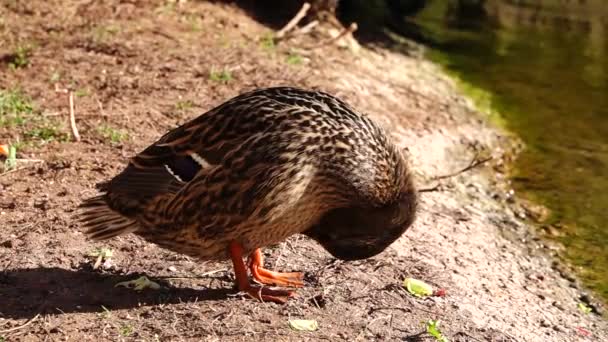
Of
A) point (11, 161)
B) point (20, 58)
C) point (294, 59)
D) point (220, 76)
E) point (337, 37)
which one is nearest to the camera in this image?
point (11, 161)

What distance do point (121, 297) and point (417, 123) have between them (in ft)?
15.2

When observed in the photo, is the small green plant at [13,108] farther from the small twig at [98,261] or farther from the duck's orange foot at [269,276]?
the duck's orange foot at [269,276]

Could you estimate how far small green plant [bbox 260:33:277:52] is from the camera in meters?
9.53

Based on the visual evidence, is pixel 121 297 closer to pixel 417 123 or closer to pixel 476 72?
pixel 417 123

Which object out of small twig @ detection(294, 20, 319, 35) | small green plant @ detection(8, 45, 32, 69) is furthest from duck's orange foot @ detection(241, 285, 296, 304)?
small twig @ detection(294, 20, 319, 35)

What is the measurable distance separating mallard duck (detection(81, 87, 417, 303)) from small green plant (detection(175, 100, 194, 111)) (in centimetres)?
262

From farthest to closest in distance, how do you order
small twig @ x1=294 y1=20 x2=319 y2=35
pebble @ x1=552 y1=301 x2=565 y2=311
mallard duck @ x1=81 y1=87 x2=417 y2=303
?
small twig @ x1=294 y1=20 x2=319 y2=35 → pebble @ x1=552 y1=301 x2=565 y2=311 → mallard duck @ x1=81 y1=87 x2=417 y2=303

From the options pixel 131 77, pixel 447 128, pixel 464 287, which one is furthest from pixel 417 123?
pixel 464 287

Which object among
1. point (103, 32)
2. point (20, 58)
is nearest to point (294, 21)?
point (103, 32)

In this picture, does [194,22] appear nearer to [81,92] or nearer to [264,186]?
[81,92]

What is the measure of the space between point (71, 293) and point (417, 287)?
6.05 ft

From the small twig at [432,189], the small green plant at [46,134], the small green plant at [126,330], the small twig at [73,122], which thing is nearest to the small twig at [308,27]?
the small twig at [432,189]

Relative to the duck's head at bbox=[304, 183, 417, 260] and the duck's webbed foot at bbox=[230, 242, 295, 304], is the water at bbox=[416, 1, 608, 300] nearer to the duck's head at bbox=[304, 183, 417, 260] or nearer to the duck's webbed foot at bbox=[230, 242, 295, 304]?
the duck's head at bbox=[304, 183, 417, 260]

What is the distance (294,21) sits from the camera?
10438mm
